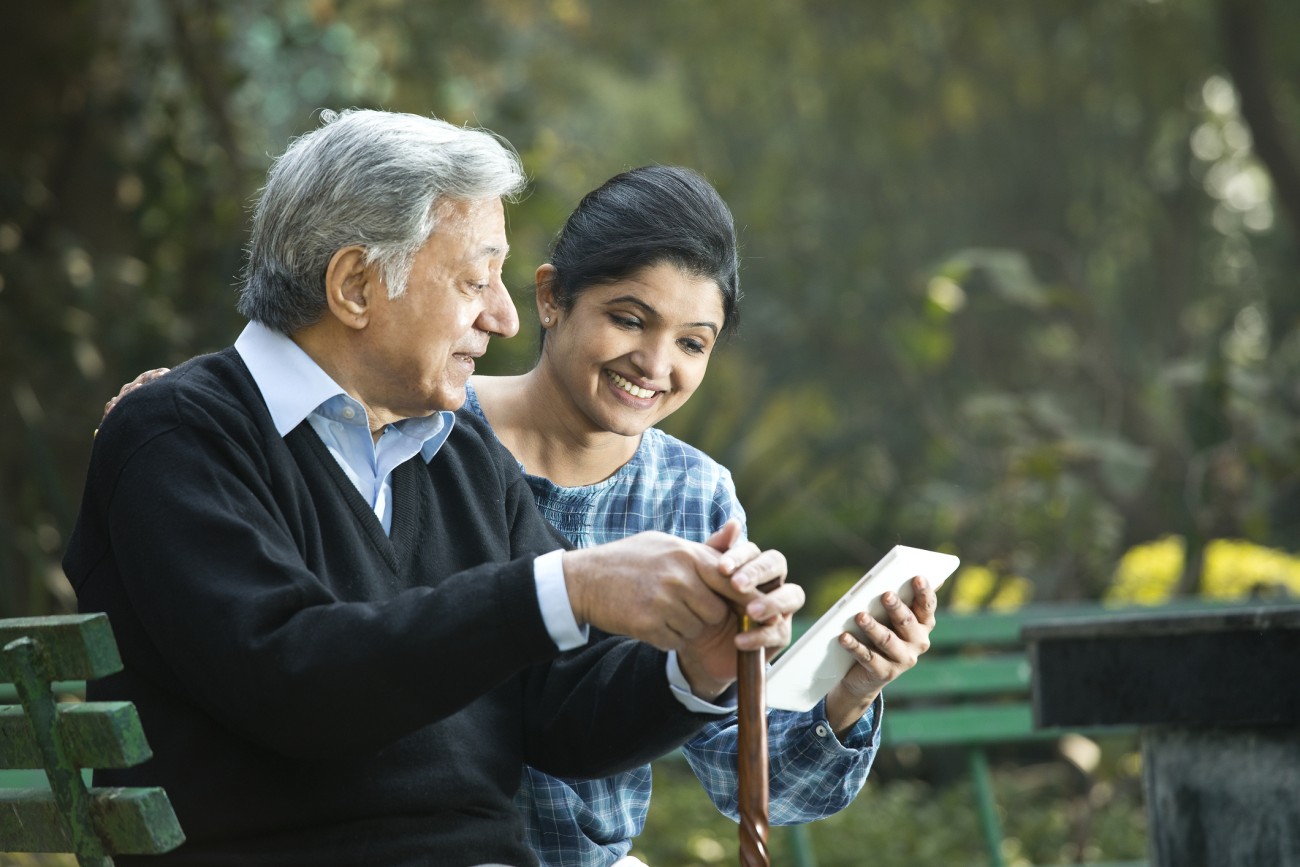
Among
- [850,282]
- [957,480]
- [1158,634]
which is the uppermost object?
[1158,634]

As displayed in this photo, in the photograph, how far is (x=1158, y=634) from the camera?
2701 mm

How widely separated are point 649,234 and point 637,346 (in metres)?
0.20

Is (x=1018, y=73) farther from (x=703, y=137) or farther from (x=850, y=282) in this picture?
(x=703, y=137)

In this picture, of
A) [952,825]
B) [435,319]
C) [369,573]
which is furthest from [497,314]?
[952,825]

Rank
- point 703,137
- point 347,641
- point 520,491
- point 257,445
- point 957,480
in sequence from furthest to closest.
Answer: point 703,137
point 957,480
point 520,491
point 257,445
point 347,641

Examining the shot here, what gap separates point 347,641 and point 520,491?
686 mm

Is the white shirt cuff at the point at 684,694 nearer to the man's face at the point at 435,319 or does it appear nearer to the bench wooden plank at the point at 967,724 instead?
the man's face at the point at 435,319

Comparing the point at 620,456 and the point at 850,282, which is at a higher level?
the point at 620,456

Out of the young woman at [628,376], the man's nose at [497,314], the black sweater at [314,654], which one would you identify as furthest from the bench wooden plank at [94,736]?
the young woman at [628,376]

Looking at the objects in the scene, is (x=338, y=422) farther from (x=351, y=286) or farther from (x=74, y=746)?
(x=74, y=746)

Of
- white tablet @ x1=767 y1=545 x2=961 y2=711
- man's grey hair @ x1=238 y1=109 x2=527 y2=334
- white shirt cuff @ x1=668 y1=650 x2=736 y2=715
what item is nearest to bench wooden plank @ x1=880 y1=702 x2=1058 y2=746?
white tablet @ x1=767 y1=545 x2=961 y2=711

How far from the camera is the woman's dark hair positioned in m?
2.75

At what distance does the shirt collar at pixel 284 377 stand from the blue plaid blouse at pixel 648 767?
713 millimetres

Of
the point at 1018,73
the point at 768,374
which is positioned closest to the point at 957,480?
the point at 768,374
